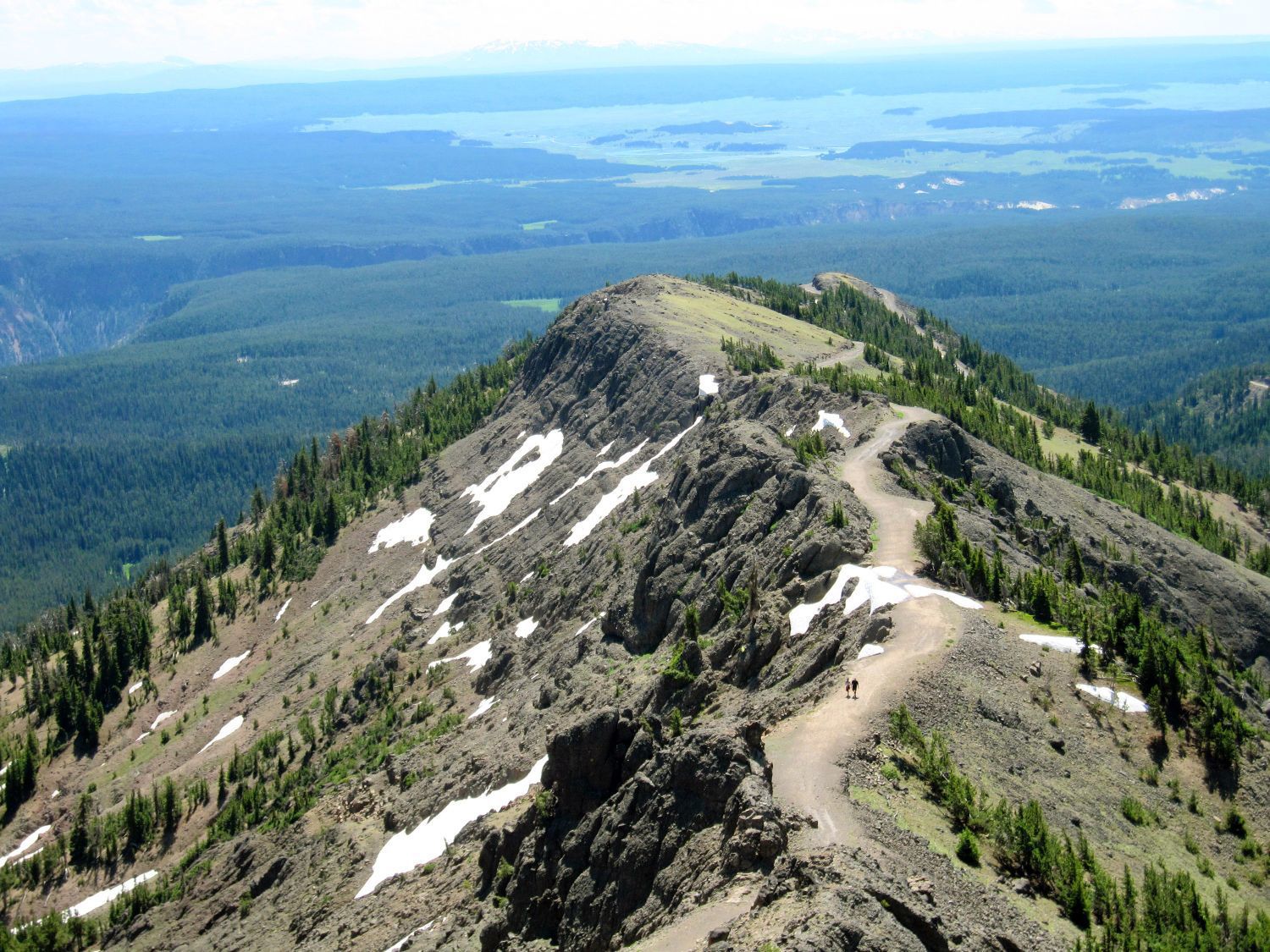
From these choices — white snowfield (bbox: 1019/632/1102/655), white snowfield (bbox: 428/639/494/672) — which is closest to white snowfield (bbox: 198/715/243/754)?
white snowfield (bbox: 428/639/494/672)

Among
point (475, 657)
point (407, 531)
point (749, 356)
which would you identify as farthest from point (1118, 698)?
point (407, 531)

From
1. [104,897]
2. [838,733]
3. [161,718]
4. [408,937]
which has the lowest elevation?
[161,718]

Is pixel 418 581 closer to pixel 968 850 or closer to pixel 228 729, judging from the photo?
pixel 228 729

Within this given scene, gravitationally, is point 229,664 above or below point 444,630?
below

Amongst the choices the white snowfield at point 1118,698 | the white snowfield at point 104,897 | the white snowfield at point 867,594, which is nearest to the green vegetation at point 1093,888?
the white snowfield at point 1118,698

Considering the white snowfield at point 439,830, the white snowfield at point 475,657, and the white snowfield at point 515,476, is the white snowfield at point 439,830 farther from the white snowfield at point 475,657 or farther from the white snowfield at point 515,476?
the white snowfield at point 515,476

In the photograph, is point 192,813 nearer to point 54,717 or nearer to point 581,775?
point 54,717
